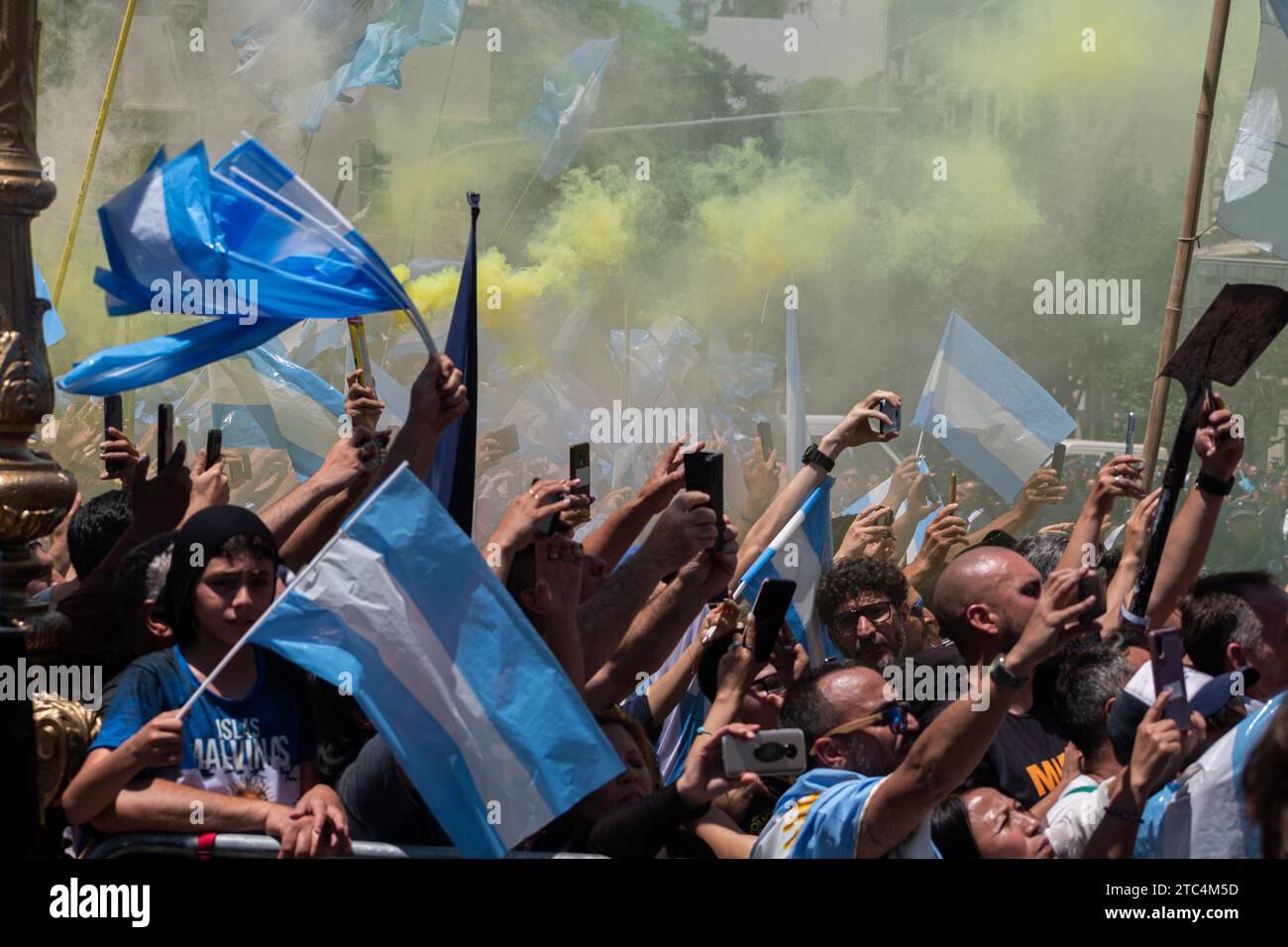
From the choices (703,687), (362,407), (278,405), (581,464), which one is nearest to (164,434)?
(362,407)

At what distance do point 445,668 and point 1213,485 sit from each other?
84.3 inches

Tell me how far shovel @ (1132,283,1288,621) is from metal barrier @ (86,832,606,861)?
1779 mm

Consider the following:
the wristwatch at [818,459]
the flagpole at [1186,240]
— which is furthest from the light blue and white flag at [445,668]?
the flagpole at [1186,240]

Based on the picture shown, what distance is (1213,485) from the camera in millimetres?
4281

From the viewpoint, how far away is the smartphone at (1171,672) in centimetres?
298

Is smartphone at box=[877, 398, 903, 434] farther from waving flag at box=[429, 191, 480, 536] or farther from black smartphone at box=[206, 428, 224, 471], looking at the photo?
black smartphone at box=[206, 428, 224, 471]

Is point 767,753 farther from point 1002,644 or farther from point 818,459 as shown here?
point 818,459

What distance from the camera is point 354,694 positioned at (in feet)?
10.2

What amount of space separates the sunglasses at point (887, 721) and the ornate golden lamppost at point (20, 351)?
1603 mm

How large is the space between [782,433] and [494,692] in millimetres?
17956

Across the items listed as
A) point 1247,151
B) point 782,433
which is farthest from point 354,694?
point 782,433

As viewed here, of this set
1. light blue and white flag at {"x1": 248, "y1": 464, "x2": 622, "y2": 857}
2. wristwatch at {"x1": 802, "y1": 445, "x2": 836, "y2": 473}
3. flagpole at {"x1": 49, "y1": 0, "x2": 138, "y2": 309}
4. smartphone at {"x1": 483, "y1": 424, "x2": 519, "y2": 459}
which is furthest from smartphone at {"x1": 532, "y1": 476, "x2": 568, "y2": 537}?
smartphone at {"x1": 483, "y1": 424, "x2": 519, "y2": 459}

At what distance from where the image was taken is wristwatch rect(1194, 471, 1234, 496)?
14.0ft
